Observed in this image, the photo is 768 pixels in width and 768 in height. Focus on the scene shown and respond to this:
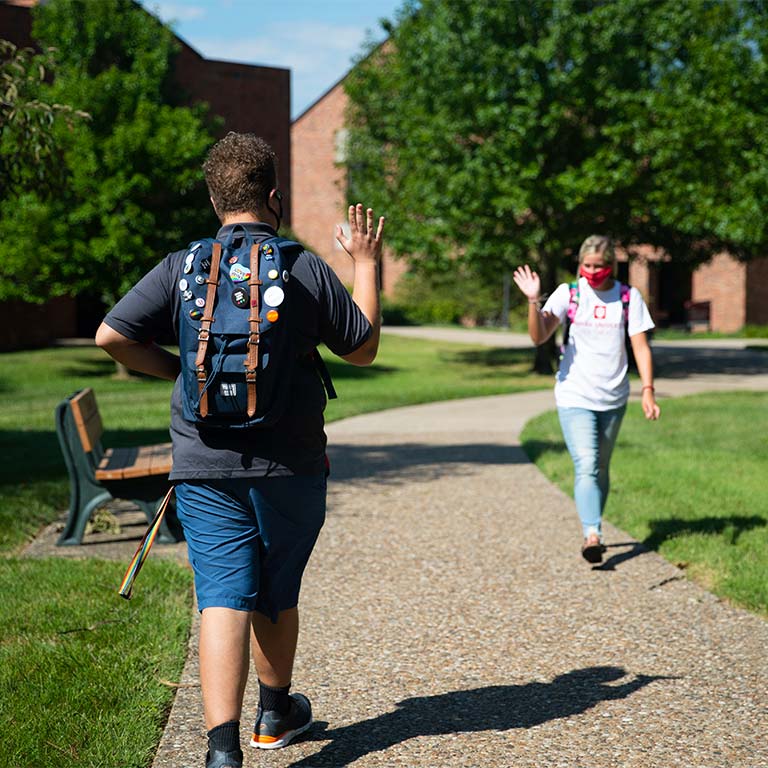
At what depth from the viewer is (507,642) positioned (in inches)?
194

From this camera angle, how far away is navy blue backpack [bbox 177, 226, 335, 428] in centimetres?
303

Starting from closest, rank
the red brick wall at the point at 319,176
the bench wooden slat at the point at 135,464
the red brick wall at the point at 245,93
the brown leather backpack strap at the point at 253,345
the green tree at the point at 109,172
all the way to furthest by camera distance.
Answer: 1. the brown leather backpack strap at the point at 253,345
2. the bench wooden slat at the point at 135,464
3. the green tree at the point at 109,172
4. the red brick wall at the point at 245,93
5. the red brick wall at the point at 319,176

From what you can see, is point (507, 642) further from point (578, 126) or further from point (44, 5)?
point (44, 5)

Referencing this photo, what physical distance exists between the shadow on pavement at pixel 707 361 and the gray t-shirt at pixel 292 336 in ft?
67.9

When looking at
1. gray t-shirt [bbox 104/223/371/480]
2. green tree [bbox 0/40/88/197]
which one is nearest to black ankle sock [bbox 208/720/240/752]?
gray t-shirt [bbox 104/223/371/480]

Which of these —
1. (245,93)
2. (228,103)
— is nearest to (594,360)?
(228,103)

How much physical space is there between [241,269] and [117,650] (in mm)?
2293

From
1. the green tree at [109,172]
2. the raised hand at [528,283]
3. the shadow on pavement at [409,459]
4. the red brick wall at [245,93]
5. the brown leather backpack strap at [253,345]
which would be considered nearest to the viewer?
the brown leather backpack strap at [253,345]

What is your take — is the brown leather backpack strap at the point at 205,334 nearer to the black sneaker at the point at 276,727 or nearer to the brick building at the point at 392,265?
the black sneaker at the point at 276,727

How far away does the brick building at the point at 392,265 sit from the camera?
39.6 metres

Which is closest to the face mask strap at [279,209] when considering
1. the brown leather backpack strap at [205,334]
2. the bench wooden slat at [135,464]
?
the brown leather backpack strap at [205,334]

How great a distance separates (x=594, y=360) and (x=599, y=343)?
0.10 metres

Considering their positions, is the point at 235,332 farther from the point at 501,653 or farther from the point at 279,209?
the point at 501,653

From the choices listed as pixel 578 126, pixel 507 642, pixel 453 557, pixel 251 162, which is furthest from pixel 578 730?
pixel 578 126
